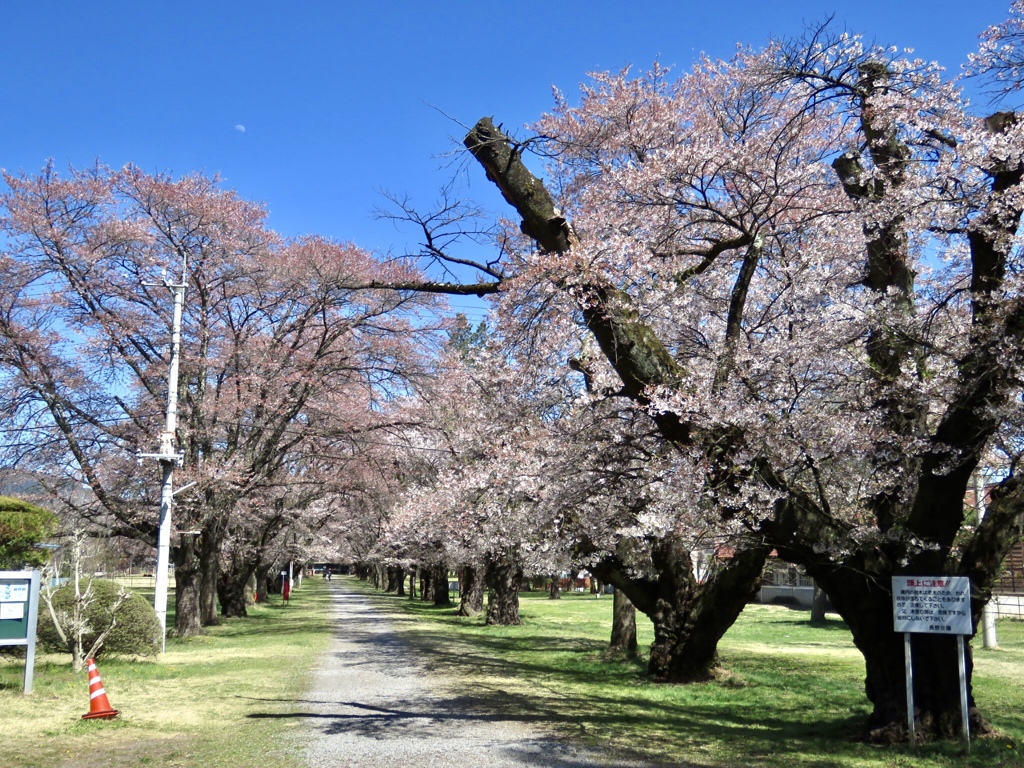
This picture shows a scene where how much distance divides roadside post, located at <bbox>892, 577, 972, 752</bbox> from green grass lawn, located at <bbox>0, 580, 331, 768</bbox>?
5.37m

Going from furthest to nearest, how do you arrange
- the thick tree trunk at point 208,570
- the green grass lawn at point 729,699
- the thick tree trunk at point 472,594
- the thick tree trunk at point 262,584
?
the thick tree trunk at point 262,584
the thick tree trunk at point 472,594
the thick tree trunk at point 208,570
the green grass lawn at point 729,699

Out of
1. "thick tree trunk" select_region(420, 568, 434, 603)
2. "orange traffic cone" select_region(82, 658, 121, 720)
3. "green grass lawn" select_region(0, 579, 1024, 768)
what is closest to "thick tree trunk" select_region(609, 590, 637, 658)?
"green grass lawn" select_region(0, 579, 1024, 768)

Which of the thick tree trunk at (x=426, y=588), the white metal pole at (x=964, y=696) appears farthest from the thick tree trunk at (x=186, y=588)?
the thick tree trunk at (x=426, y=588)

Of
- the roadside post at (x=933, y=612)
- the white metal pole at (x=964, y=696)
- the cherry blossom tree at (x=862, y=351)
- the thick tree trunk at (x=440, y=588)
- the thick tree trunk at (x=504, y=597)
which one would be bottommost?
the thick tree trunk at (x=440, y=588)

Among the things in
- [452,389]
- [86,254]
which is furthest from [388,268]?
[86,254]

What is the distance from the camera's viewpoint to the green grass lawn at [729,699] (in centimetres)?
768

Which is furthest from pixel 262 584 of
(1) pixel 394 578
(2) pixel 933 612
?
(2) pixel 933 612

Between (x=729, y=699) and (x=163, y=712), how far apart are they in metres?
7.26

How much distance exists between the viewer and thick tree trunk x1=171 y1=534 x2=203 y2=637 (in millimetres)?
22062

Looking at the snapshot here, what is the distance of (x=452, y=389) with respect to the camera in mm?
22844

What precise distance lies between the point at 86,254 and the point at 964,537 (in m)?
18.2

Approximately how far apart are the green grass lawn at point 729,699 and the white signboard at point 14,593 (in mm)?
6149

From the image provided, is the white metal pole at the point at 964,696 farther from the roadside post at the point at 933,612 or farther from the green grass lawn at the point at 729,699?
the green grass lawn at the point at 729,699

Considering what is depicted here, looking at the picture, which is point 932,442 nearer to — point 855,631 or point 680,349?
point 855,631
